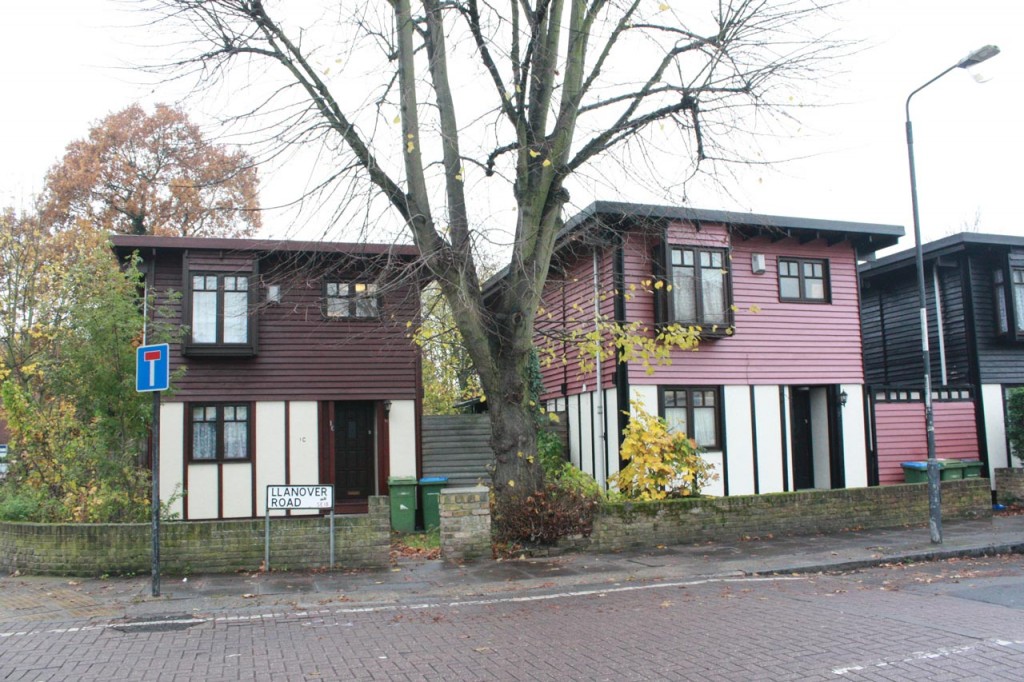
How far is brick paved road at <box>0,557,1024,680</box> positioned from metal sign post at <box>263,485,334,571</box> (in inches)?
89.1

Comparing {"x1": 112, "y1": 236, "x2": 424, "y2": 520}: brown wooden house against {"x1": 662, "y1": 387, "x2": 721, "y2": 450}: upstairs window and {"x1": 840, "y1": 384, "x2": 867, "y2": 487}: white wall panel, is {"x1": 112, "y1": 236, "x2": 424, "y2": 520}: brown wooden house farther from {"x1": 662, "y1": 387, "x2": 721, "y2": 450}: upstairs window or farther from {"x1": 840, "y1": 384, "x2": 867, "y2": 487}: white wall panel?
{"x1": 840, "y1": 384, "x2": 867, "y2": 487}: white wall panel

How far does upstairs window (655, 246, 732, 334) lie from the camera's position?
57.6 feet

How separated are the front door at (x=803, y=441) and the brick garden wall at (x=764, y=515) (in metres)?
4.24

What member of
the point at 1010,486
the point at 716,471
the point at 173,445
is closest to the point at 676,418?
the point at 716,471

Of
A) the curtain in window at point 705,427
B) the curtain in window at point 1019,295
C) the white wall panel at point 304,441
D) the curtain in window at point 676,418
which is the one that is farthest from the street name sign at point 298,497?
the curtain in window at point 1019,295

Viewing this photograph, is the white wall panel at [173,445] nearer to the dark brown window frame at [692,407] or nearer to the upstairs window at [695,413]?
the dark brown window frame at [692,407]

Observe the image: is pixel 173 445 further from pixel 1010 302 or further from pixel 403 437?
pixel 1010 302

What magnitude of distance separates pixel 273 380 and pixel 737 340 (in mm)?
10187

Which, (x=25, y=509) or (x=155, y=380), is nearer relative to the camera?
(x=155, y=380)

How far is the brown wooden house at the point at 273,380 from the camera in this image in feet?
56.8

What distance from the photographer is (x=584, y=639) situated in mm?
7289

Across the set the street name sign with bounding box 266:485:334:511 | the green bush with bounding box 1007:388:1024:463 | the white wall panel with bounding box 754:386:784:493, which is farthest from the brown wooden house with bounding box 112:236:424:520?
the green bush with bounding box 1007:388:1024:463

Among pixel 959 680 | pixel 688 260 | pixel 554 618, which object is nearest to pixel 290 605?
pixel 554 618

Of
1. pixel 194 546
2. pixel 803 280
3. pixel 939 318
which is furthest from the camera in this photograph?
pixel 939 318
